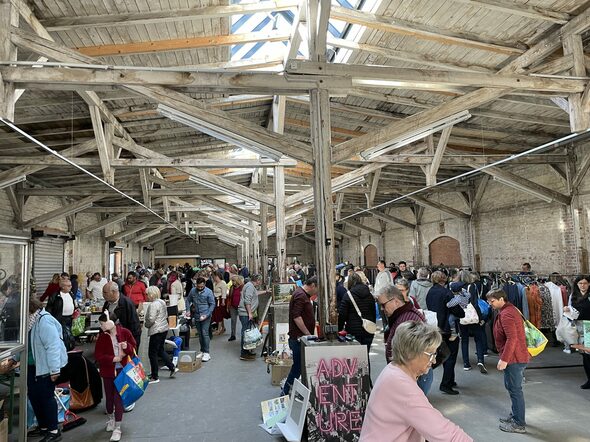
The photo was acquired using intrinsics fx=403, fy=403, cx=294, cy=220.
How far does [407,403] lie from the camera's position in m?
1.75

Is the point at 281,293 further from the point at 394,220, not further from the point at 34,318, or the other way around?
the point at 394,220

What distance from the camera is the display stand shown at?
11.8ft

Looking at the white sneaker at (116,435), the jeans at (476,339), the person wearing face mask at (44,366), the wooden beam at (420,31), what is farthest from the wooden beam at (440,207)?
the person wearing face mask at (44,366)

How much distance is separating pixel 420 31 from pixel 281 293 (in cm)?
482

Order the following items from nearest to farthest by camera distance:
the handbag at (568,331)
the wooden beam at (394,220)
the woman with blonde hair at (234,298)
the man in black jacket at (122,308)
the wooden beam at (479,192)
Result: 1. the man in black jacket at (122,308)
2. the handbag at (568,331)
3. the woman with blonde hair at (234,298)
4. the wooden beam at (479,192)
5. the wooden beam at (394,220)

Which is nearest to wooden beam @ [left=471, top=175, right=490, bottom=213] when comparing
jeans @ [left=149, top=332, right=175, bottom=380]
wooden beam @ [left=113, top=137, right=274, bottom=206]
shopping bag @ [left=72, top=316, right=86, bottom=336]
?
wooden beam @ [left=113, top=137, right=274, bottom=206]

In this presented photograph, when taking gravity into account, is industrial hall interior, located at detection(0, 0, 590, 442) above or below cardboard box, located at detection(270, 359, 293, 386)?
above

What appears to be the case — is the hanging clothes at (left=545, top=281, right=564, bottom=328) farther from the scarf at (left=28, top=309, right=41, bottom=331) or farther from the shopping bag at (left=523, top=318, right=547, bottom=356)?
the scarf at (left=28, top=309, right=41, bottom=331)

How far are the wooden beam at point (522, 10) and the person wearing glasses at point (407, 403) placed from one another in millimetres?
4978

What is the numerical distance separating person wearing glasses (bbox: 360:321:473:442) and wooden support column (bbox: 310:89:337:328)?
8.48ft

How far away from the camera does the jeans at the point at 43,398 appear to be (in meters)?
3.82

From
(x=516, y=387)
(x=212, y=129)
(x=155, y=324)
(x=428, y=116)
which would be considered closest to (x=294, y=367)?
(x=155, y=324)

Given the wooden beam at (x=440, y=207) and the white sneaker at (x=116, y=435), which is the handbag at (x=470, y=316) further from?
Result: the wooden beam at (x=440, y=207)

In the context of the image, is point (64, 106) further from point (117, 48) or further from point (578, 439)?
point (578, 439)
